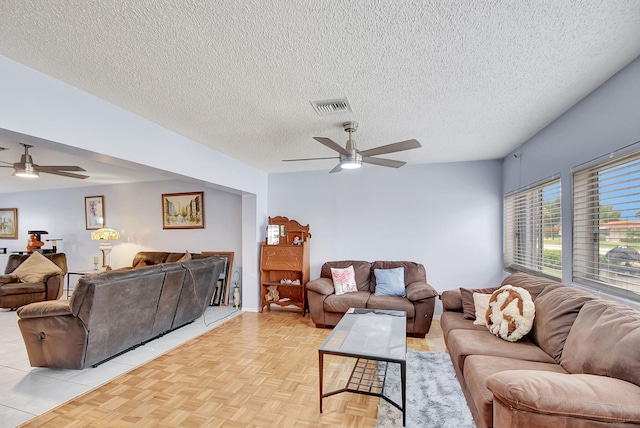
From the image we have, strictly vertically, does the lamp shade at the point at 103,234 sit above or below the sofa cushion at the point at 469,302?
above

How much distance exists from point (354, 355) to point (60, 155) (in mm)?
4482

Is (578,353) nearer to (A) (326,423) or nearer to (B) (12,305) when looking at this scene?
(A) (326,423)

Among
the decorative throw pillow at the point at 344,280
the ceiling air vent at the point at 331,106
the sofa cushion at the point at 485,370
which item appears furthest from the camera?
the decorative throw pillow at the point at 344,280

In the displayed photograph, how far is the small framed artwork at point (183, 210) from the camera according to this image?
538 cm

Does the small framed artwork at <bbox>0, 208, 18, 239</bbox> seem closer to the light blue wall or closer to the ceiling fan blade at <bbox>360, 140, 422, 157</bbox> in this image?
the ceiling fan blade at <bbox>360, 140, 422, 157</bbox>

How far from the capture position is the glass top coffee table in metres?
1.97

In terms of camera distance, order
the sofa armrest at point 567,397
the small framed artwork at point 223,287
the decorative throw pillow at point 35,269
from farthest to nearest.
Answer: the small framed artwork at point 223,287, the decorative throw pillow at point 35,269, the sofa armrest at point 567,397

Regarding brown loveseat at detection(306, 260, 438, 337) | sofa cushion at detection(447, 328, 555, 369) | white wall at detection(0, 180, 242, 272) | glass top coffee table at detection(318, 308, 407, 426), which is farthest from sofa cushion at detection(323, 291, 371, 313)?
white wall at detection(0, 180, 242, 272)

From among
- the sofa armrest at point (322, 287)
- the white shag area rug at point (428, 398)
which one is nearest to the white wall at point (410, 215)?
the sofa armrest at point (322, 287)

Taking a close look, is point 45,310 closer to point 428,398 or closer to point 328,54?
point 328,54

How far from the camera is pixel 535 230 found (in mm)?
3234

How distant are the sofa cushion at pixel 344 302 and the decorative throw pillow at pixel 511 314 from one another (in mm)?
1581

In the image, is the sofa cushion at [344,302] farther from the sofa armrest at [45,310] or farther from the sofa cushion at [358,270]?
the sofa armrest at [45,310]

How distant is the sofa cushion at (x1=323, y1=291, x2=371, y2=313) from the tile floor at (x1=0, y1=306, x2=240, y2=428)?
1713mm
